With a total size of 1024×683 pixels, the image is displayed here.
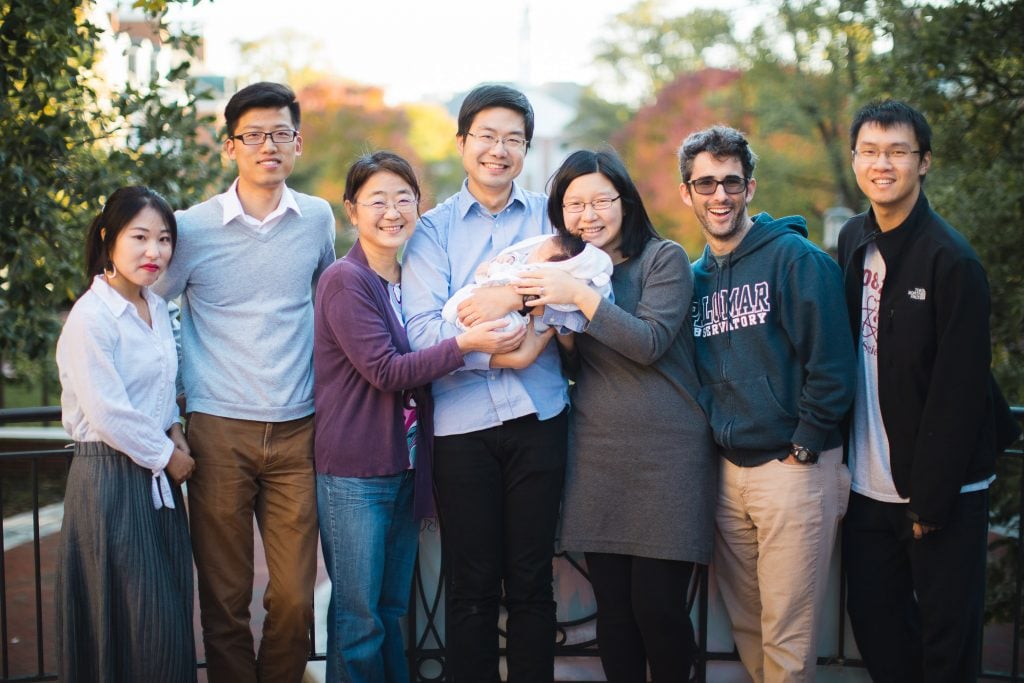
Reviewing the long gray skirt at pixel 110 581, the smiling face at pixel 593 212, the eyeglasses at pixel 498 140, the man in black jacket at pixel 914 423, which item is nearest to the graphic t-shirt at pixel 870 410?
the man in black jacket at pixel 914 423

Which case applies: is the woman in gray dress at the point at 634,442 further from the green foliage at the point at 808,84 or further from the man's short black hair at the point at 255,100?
the green foliage at the point at 808,84

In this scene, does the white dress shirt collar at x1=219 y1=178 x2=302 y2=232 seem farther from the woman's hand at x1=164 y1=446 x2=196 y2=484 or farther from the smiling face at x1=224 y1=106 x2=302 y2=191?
the woman's hand at x1=164 y1=446 x2=196 y2=484

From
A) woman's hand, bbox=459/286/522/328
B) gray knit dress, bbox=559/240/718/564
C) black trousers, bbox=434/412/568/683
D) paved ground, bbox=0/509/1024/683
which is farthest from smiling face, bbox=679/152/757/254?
paved ground, bbox=0/509/1024/683

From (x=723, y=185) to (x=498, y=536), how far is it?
5.03 ft

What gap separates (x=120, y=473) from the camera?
349cm

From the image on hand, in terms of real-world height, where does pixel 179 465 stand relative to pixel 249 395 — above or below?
below

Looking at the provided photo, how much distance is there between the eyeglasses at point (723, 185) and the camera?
3.54 m

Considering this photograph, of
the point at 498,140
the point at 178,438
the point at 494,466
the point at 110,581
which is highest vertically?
the point at 498,140

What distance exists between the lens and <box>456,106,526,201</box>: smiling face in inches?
142

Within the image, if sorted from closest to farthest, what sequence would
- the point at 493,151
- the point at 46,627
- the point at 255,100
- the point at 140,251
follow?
1. the point at 140,251
2. the point at 493,151
3. the point at 255,100
4. the point at 46,627

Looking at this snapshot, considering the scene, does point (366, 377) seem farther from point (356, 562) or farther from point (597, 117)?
point (597, 117)

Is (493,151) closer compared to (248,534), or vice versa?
(493,151)

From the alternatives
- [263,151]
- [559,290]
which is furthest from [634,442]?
[263,151]

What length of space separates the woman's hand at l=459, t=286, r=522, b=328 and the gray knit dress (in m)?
0.30
